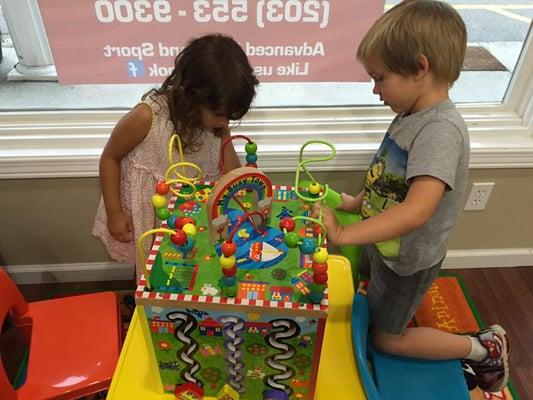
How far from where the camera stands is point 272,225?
0.77 metres

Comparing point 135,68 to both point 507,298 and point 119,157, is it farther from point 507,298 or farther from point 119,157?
point 507,298

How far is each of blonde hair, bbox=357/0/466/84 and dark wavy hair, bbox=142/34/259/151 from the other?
0.83ft

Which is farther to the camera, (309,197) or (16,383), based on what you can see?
(16,383)

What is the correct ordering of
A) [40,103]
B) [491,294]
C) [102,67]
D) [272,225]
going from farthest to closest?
[491,294] < [40,103] < [102,67] < [272,225]

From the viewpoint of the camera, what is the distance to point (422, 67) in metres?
0.73

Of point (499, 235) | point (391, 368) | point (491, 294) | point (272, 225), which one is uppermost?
point (272, 225)

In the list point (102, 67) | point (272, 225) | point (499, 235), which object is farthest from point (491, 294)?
point (102, 67)

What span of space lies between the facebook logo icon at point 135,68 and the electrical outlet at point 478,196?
39.6 inches

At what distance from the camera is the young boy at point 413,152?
2.36 ft

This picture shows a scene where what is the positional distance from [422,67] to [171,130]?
515 millimetres

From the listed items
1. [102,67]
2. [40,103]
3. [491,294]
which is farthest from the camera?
[491,294]

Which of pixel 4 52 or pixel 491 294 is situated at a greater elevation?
pixel 4 52

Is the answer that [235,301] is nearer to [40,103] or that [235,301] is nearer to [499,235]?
[40,103]

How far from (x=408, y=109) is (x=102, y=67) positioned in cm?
77
